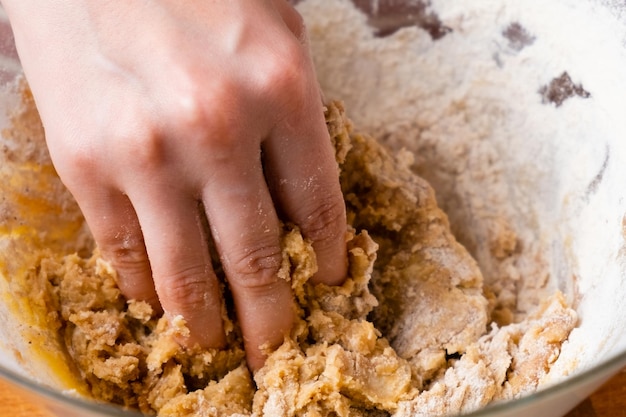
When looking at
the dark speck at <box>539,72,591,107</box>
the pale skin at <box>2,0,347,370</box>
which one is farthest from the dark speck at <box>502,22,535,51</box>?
the pale skin at <box>2,0,347,370</box>

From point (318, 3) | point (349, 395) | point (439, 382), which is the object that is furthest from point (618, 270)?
point (318, 3)

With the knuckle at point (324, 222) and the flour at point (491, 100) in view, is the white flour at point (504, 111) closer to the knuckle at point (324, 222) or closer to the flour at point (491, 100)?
the flour at point (491, 100)

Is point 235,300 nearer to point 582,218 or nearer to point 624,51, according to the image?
point 582,218

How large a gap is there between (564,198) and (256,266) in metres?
0.69

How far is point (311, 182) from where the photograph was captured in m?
0.98

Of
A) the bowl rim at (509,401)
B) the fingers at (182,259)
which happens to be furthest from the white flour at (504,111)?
the fingers at (182,259)

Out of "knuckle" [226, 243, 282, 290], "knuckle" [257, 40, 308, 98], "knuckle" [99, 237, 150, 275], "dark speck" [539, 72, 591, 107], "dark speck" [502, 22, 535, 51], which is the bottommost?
"knuckle" [99, 237, 150, 275]

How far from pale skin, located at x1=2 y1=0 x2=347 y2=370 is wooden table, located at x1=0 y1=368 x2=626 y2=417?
34 centimetres

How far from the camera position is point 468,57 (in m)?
1.49

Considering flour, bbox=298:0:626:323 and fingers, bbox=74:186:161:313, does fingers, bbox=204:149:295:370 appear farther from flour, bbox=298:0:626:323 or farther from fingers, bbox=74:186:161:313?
flour, bbox=298:0:626:323

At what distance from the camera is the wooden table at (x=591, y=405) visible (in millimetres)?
1122

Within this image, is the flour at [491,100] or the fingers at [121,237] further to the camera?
the flour at [491,100]

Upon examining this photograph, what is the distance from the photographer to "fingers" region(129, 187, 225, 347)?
0.91 metres

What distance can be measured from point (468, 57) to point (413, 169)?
0.28 metres
